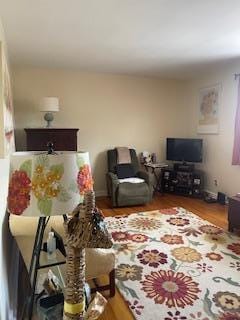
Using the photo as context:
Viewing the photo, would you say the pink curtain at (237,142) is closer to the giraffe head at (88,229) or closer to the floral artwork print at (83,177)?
the floral artwork print at (83,177)

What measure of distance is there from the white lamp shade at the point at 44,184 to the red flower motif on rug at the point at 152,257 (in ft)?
5.43

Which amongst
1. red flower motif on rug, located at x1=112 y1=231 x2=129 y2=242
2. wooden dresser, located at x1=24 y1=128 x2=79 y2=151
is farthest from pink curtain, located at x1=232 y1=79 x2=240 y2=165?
wooden dresser, located at x1=24 y1=128 x2=79 y2=151

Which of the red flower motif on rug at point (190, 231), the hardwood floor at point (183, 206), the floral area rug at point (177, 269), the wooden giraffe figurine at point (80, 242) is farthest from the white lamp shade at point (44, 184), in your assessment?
the hardwood floor at point (183, 206)

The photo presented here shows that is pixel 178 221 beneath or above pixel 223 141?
beneath

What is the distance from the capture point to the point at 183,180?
478 centimetres

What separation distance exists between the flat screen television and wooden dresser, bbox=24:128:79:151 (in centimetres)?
207

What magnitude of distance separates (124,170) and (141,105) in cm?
143

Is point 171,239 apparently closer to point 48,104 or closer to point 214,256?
point 214,256

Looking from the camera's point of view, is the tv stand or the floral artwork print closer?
the floral artwork print

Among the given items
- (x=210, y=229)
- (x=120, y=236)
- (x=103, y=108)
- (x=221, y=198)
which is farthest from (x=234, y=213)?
(x=103, y=108)

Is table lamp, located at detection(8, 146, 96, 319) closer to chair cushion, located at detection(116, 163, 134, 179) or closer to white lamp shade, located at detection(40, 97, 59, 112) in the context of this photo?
white lamp shade, located at detection(40, 97, 59, 112)

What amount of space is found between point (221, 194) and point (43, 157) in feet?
13.2

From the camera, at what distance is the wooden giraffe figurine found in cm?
83

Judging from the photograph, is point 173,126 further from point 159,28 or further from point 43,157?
point 43,157
